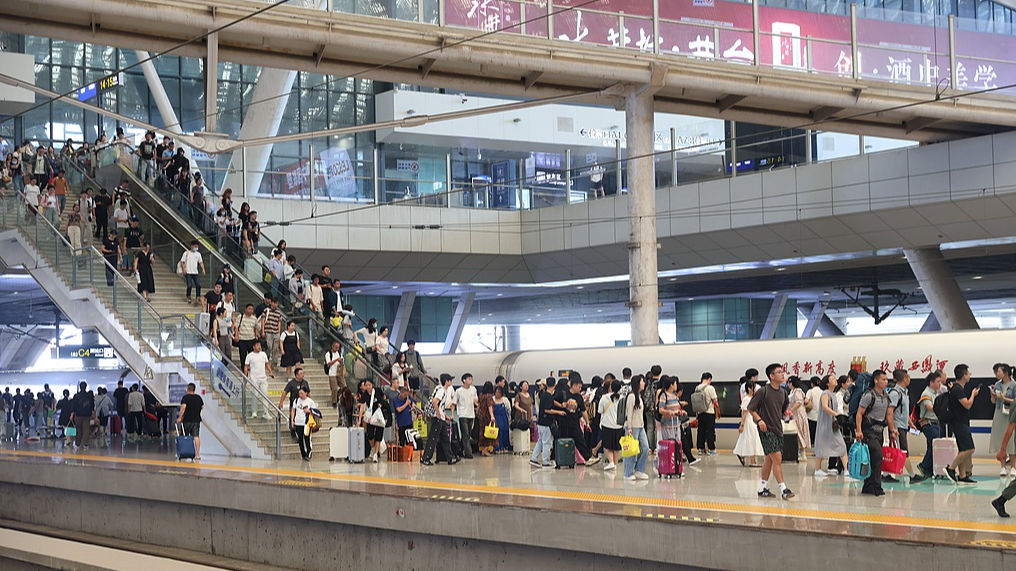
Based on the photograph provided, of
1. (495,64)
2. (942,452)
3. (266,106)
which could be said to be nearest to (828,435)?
(942,452)

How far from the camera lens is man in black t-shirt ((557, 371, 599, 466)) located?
1830 cm

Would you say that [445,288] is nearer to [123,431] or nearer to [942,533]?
[123,431]

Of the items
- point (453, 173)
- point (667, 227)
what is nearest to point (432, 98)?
point (453, 173)

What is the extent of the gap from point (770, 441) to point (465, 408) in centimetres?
797

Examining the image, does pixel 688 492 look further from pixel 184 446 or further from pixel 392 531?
pixel 184 446

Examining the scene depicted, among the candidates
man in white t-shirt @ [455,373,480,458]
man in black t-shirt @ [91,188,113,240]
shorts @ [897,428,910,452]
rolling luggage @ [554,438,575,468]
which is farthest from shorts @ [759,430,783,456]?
man in black t-shirt @ [91,188,113,240]

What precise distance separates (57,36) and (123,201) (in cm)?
452

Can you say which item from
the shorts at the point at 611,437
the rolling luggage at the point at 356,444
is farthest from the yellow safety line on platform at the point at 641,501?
the shorts at the point at 611,437

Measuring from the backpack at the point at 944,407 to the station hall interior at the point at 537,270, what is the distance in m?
0.04

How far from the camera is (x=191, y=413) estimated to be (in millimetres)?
20328

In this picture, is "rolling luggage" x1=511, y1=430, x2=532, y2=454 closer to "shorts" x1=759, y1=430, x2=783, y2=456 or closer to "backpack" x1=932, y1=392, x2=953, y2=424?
"backpack" x1=932, y1=392, x2=953, y2=424

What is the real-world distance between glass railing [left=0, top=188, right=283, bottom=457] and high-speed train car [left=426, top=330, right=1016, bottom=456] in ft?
17.9

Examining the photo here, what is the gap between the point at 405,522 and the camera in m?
13.9

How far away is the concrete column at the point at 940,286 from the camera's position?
112ft
